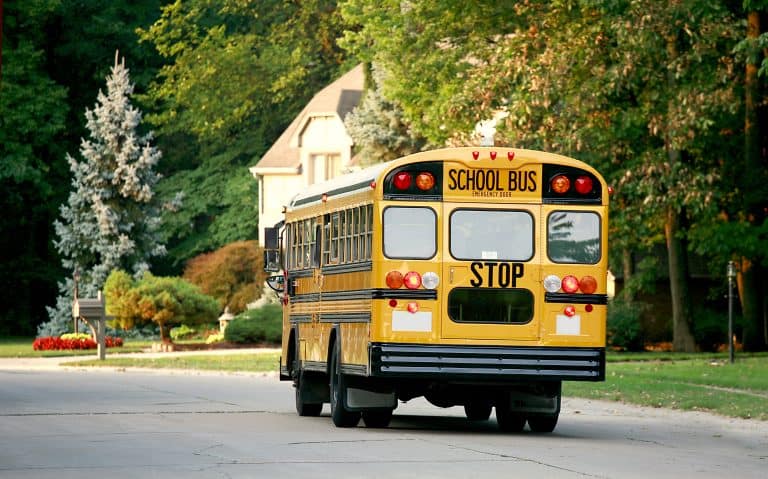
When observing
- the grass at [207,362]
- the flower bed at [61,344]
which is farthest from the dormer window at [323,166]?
the grass at [207,362]

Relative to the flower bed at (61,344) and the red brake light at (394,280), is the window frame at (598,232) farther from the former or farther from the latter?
the flower bed at (61,344)

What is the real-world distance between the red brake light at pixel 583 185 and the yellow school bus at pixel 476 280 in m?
0.01

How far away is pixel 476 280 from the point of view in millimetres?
19766

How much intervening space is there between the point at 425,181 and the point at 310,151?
154ft

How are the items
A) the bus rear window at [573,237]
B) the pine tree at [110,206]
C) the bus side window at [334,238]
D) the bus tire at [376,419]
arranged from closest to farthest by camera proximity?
the bus rear window at [573,237], the bus tire at [376,419], the bus side window at [334,238], the pine tree at [110,206]

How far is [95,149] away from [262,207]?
856cm

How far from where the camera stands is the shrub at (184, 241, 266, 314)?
199 ft

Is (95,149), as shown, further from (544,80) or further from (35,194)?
(544,80)

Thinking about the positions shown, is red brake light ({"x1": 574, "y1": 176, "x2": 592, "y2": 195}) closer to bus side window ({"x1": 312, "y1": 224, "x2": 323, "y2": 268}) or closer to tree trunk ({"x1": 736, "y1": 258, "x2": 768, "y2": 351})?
bus side window ({"x1": 312, "y1": 224, "x2": 323, "y2": 268})

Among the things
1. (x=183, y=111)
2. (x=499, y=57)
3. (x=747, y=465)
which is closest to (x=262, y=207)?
(x=183, y=111)

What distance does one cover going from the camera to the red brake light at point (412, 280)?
19703 millimetres

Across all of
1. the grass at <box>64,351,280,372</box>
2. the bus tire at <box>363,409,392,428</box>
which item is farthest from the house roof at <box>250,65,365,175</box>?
the bus tire at <box>363,409,392,428</box>

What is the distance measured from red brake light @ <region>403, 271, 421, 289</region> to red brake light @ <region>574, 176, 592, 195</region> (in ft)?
7.17

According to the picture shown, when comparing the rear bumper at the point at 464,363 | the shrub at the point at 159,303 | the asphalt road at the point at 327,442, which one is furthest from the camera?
the shrub at the point at 159,303
